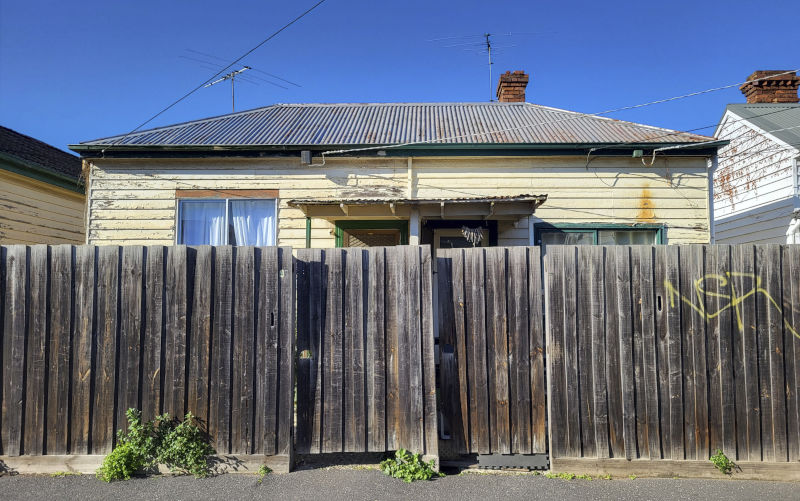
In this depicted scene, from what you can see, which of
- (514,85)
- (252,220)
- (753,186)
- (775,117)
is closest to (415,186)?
(252,220)

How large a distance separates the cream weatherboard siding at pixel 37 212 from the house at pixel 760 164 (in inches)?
636

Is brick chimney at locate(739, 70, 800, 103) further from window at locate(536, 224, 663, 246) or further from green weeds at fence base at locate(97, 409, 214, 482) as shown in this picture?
green weeds at fence base at locate(97, 409, 214, 482)

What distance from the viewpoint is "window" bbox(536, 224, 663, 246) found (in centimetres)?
829

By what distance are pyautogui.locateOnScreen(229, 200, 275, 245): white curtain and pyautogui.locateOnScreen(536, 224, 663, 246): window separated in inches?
187

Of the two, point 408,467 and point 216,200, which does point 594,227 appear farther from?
point 216,200

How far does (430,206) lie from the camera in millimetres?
7199

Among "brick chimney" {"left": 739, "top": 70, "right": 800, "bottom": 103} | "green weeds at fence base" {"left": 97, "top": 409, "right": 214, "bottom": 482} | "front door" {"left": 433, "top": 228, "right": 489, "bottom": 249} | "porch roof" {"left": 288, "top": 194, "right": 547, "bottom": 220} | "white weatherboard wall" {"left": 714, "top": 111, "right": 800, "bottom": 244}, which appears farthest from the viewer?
Result: "brick chimney" {"left": 739, "top": 70, "right": 800, "bottom": 103}

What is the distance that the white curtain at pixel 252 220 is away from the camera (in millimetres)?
8461

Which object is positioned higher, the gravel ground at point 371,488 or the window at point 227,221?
the window at point 227,221

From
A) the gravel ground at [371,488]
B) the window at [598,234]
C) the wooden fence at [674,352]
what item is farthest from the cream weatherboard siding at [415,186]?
the gravel ground at [371,488]

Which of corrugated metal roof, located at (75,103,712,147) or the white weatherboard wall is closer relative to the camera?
corrugated metal roof, located at (75,103,712,147)

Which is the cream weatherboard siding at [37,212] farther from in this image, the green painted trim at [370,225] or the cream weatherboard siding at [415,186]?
the green painted trim at [370,225]

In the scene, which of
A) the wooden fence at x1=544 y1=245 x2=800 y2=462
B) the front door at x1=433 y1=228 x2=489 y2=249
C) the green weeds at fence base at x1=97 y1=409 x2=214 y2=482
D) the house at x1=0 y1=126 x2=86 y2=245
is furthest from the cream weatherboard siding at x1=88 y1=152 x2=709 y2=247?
the green weeds at fence base at x1=97 y1=409 x2=214 y2=482

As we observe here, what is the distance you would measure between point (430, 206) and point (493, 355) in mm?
3501
